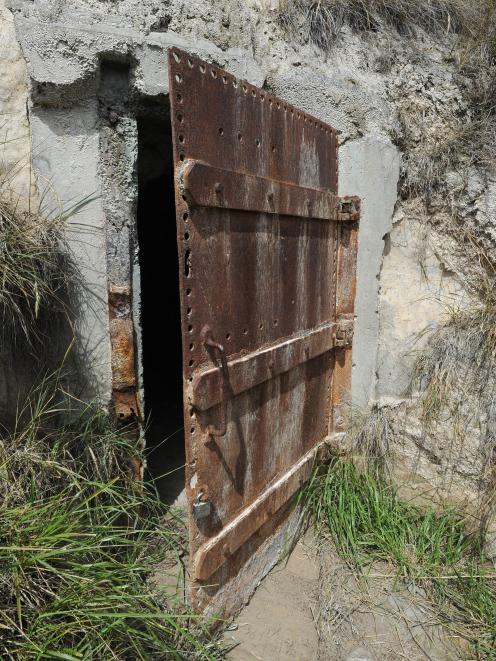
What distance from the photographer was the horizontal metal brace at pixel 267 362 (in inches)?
69.7

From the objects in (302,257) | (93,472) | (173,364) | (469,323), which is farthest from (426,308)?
(173,364)

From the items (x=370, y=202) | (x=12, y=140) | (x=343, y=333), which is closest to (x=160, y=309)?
(x=343, y=333)

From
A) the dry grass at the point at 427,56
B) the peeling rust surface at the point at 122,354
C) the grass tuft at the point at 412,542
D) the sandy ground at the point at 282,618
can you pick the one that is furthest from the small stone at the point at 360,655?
the dry grass at the point at 427,56

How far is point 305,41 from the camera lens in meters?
2.65

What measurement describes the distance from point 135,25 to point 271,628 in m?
2.70

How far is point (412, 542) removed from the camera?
2.60 m

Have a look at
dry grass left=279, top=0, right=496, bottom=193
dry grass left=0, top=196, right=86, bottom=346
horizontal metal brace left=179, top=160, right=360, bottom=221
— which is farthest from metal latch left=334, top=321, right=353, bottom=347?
dry grass left=0, top=196, right=86, bottom=346

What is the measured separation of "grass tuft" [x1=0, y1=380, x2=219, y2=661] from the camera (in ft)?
5.14

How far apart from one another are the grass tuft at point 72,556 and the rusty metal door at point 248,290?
0.25 meters

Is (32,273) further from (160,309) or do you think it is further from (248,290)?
(160,309)

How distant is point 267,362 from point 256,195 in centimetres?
71

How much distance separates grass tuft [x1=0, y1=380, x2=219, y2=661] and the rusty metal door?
25 centimetres

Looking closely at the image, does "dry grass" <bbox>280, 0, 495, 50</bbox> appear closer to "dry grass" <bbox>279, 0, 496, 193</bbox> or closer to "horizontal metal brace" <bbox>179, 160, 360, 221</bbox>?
"dry grass" <bbox>279, 0, 496, 193</bbox>

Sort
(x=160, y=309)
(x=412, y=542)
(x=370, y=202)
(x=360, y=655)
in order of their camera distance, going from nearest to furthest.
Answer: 1. (x=360, y=655)
2. (x=412, y=542)
3. (x=370, y=202)
4. (x=160, y=309)
